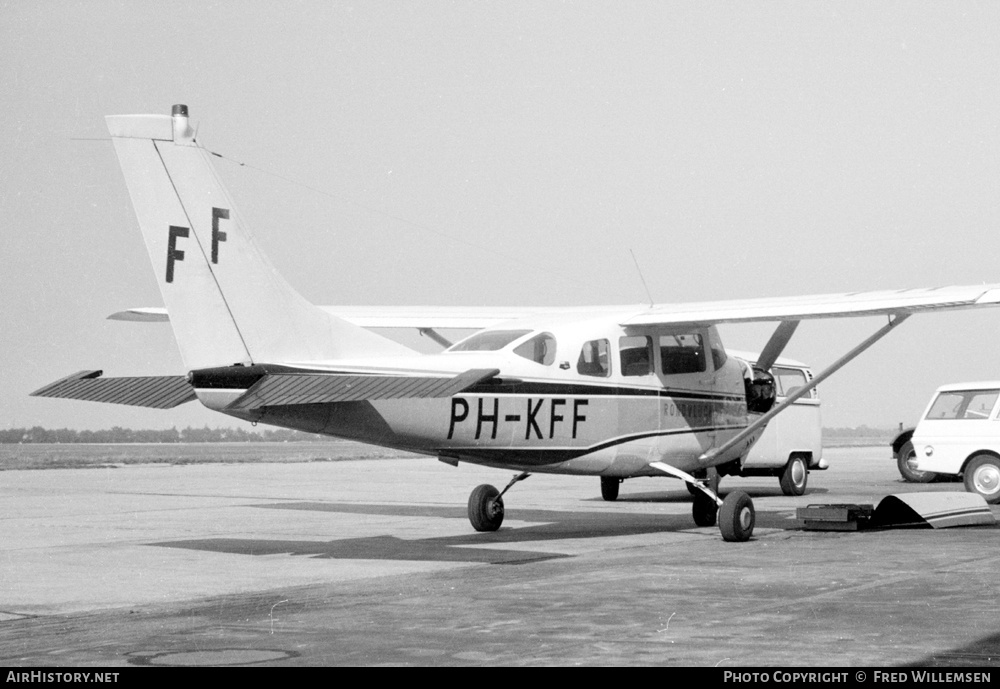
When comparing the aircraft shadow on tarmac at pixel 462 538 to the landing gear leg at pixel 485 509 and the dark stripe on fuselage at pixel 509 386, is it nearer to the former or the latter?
the landing gear leg at pixel 485 509

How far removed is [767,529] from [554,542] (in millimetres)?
3231

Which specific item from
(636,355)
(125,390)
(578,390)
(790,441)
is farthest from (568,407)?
(790,441)

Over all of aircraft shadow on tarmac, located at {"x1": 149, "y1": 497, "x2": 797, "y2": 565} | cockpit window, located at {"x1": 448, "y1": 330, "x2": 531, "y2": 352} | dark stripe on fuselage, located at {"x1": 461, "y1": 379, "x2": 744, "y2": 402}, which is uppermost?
cockpit window, located at {"x1": 448, "y1": 330, "x2": 531, "y2": 352}

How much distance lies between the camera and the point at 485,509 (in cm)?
1470

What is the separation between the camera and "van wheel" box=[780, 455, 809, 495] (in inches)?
912

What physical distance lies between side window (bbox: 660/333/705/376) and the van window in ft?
25.7

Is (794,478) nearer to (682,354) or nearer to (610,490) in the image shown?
(610,490)

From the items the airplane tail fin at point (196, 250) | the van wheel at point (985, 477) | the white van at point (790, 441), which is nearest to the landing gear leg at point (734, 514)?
the airplane tail fin at point (196, 250)

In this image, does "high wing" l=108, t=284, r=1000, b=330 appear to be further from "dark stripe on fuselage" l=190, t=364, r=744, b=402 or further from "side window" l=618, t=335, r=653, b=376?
"dark stripe on fuselage" l=190, t=364, r=744, b=402

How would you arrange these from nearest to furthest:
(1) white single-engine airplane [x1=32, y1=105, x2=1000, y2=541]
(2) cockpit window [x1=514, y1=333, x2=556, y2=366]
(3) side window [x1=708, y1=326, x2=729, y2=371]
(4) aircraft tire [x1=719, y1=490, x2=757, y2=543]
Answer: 1. (1) white single-engine airplane [x1=32, y1=105, x2=1000, y2=541]
2. (4) aircraft tire [x1=719, y1=490, x2=757, y2=543]
3. (2) cockpit window [x1=514, y1=333, x2=556, y2=366]
4. (3) side window [x1=708, y1=326, x2=729, y2=371]

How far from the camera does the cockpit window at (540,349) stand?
1369cm

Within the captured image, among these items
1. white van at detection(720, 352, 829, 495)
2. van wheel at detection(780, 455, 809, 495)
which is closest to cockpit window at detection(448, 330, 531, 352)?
white van at detection(720, 352, 829, 495)

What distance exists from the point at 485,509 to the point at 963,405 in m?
10.8

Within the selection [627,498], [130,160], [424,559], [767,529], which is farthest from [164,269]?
[627,498]
